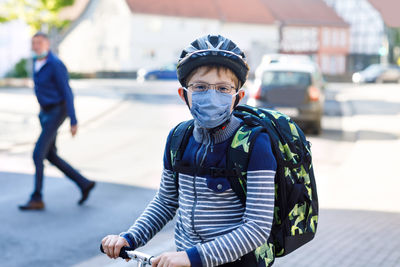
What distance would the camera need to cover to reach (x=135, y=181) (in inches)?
410

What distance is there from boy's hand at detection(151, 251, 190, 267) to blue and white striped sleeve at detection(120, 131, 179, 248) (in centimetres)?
35

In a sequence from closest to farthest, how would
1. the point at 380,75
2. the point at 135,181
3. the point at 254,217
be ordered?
the point at 254,217
the point at 135,181
the point at 380,75

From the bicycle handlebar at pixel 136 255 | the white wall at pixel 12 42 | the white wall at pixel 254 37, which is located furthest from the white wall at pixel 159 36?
the bicycle handlebar at pixel 136 255

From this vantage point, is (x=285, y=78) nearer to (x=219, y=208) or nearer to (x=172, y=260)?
(x=219, y=208)

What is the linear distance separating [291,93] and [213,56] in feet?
48.1

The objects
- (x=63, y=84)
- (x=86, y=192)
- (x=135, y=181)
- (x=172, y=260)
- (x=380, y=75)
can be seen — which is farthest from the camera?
(x=380, y=75)

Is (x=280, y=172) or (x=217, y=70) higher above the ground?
(x=217, y=70)

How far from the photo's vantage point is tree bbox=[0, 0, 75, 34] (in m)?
52.0

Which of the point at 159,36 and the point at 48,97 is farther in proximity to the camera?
the point at 159,36

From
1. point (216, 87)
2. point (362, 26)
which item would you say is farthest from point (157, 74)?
point (216, 87)

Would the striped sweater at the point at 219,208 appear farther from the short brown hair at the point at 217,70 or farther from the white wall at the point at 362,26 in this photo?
the white wall at the point at 362,26

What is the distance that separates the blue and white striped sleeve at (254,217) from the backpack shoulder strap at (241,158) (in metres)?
0.02

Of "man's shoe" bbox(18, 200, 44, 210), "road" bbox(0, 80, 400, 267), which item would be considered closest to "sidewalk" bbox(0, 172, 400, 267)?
"road" bbox(0, 80, 400, 267)

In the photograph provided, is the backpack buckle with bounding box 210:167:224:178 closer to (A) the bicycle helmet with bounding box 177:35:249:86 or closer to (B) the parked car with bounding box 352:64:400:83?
(A) the bicycle helmet with bounding box 177:35:249:86
